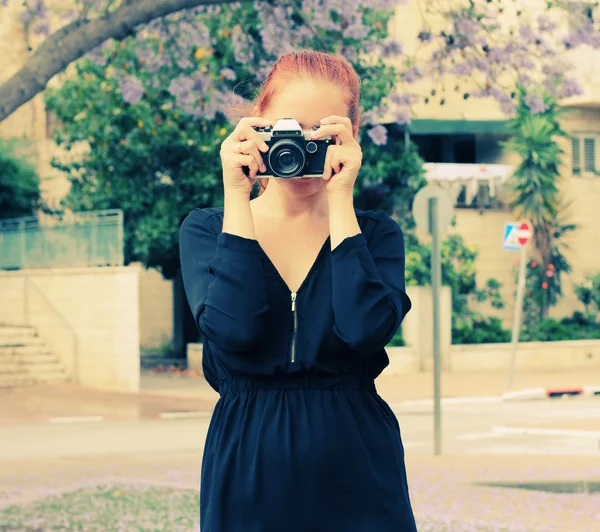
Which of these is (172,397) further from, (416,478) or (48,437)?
(416,478)

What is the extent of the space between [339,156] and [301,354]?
1.41 ft

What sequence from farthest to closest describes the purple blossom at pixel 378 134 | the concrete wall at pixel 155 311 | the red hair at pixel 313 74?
the concrete wall at pixel 155 311
the purple blossom at pixel 378 134
the red hair at pixel 313 74

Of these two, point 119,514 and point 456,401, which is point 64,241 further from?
point 119,514

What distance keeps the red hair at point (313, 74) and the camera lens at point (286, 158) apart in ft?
0.69

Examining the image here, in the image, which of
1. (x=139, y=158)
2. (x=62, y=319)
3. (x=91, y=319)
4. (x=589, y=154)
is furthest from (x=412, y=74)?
(x=589, y=154)

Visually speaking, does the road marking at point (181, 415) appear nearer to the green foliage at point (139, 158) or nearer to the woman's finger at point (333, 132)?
the green foliage at point (139, 158)

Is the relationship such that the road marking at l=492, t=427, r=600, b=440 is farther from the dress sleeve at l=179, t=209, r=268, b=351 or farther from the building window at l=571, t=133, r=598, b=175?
the building window at l=571, t=133, r=598, b=175

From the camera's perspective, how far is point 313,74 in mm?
2578

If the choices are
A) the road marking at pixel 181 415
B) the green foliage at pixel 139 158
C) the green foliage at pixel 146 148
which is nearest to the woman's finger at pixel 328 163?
the road marking at pixel 181 415

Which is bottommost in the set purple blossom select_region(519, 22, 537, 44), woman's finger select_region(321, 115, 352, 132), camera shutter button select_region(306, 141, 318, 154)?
camera shutter button select_region(306, 141, 318, 154)

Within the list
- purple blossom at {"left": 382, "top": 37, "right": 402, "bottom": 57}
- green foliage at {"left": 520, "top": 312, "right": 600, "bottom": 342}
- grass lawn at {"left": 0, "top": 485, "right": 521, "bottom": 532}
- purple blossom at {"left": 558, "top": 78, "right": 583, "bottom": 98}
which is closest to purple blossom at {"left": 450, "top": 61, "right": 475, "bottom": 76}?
purple blossom at {"left": 382, "top": 37, "right": 402, "bottom": 57}

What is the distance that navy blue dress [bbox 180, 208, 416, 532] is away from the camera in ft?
7.95

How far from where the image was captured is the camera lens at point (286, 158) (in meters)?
2.44

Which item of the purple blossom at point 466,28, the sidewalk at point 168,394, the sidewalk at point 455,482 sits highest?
the purple blossom at point 466,28
